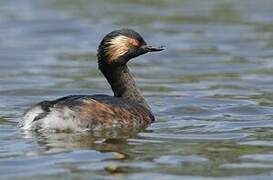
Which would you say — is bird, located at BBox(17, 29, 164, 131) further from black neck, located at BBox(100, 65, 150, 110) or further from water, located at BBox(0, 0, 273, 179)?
water, located at BBox(0, 0, 273, 179)

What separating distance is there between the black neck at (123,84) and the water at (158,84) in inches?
16.1

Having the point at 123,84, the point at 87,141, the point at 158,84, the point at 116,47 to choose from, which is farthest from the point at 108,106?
the point at 158,84

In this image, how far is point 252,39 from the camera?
20.2 metres

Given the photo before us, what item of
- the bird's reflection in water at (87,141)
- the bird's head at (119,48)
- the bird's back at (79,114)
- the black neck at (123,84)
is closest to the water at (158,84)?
the bird's reflection in water at (87,141)

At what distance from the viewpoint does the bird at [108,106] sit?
11.5 meters

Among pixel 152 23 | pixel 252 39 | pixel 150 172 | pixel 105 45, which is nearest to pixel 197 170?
pixel 150 172

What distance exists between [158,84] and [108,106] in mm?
4288

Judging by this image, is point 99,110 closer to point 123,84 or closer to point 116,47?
point 116,47

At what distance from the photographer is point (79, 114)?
11.5 m

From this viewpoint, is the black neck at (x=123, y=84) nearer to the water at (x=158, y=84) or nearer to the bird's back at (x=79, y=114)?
the water at (x=158, y=84)

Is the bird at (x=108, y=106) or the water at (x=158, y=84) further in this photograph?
the bird at (x=108, y=106)

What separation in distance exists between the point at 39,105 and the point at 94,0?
13.6 m

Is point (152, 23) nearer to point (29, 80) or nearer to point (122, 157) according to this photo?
point (29, 80)

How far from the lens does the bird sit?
11.5 meters
